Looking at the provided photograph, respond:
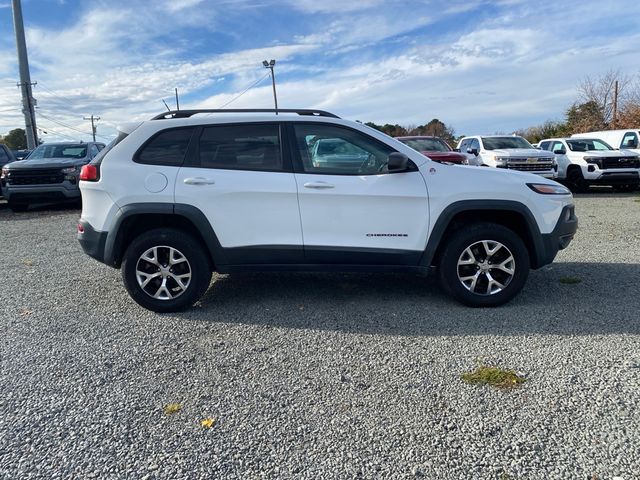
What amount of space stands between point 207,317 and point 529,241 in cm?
309

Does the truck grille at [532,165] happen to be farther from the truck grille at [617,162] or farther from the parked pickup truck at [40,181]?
the parked pickup truck at [40,181]

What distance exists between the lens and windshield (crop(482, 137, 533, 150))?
48.9ft

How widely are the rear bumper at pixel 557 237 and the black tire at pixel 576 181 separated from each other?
12095mm

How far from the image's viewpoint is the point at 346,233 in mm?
4492

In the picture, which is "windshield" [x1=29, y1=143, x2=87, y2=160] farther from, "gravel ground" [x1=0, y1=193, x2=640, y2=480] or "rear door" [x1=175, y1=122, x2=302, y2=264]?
"rear door" [x1=175, y1=122, x2=302, y2=264]

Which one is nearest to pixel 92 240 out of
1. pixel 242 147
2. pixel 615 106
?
pixel 242 147

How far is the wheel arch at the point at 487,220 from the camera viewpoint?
14.6ft

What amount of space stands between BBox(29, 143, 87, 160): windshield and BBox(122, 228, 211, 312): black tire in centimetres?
1018

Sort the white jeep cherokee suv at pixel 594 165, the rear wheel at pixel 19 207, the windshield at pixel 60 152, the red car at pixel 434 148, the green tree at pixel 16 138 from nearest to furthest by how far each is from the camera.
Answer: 1. the red car at pixel 434 148
2. the rear wheel at pixel 19 207
3. the windshield at pixel 60 152
4. the white jeep cherokee suv at pixel 594 165
5. the green tree at pixel 16 138

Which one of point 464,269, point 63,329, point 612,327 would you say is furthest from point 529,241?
point 63,329

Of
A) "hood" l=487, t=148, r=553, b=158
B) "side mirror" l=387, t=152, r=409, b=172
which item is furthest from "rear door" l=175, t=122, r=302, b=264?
"hood" l=487, t=148, r=553, b=158

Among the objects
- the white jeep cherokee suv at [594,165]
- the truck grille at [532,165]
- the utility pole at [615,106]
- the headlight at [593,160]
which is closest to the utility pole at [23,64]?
the truck grille at [532,165]

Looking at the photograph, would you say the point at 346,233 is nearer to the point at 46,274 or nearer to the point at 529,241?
the point at 529,241

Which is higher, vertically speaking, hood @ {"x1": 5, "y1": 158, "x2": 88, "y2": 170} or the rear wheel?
hood @ {"x1": 5, "y1": 158, "x2": 88, "y2": 170}
